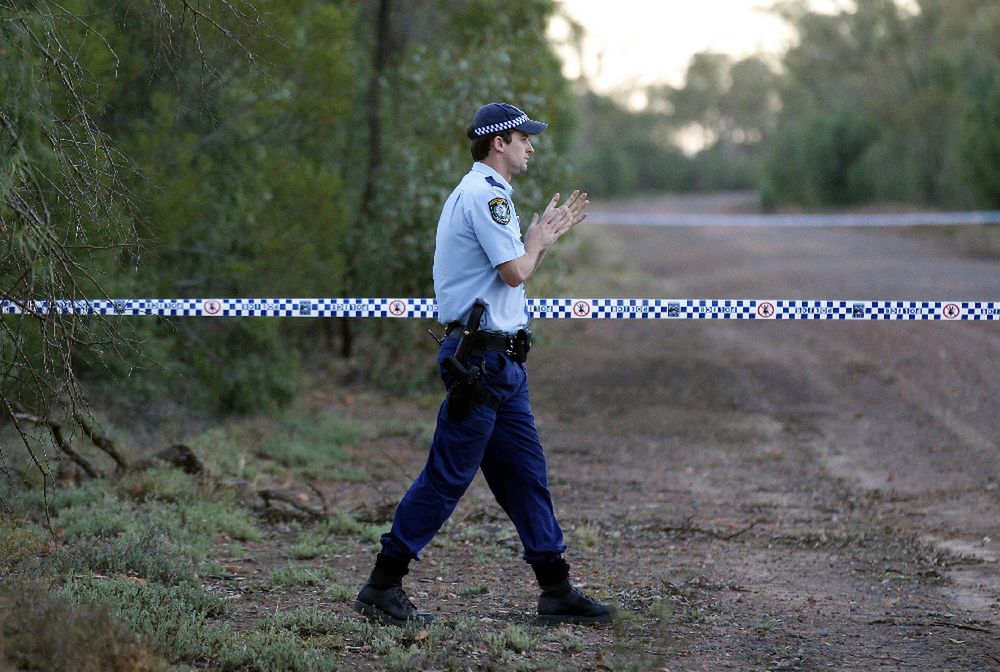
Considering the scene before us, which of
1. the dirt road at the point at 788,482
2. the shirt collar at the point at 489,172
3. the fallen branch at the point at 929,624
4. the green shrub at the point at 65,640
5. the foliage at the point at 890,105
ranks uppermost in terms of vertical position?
the foliage at the point at 890,105

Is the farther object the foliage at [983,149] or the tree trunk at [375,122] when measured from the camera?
the foliage at [983,149]

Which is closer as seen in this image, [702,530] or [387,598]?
[387,598]

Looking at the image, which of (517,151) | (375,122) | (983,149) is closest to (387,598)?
(517,151)

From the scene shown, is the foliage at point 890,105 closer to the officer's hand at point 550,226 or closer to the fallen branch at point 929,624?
the fallen branch at point 929,624

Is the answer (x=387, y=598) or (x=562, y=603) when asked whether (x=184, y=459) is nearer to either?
(x=387, y=598)

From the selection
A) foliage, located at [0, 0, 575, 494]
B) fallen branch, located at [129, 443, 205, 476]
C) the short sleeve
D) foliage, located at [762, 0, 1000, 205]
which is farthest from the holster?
foliage, located at [762, 0, 1000, 205]

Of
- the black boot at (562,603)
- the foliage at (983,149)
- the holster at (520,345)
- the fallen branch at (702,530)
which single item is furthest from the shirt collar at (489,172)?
the foliage at (983,149)

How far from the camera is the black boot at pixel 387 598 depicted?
5.26 m

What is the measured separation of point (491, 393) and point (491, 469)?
0.41m

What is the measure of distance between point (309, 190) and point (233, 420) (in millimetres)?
2171

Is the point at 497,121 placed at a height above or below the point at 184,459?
above

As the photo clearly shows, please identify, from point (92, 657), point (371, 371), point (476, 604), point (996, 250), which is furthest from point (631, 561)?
point (996, 250)

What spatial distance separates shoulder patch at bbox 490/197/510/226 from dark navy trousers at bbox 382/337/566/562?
527 millimetres

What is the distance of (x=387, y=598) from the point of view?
17.3 ft
